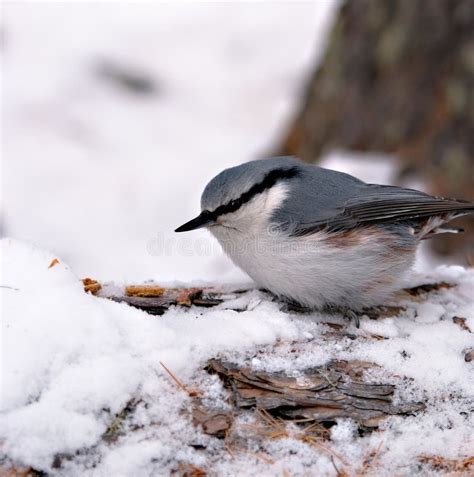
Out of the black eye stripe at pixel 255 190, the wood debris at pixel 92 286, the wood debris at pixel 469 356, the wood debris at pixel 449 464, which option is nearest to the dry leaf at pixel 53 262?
the wood debris at pixel 92 286

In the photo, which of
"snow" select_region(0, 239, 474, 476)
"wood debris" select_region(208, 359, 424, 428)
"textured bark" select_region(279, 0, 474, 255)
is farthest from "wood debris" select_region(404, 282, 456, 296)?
"textured bark" select_region(279, 0, 474, 255)

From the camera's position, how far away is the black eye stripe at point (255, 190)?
328 cm

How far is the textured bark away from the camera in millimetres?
5824

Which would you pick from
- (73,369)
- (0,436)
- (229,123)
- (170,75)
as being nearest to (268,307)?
(73,369)

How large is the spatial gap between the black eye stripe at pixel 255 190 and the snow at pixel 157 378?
60 cm

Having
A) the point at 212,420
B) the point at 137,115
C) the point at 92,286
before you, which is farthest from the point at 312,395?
the point at 137,115

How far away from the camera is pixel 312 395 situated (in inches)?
98.1

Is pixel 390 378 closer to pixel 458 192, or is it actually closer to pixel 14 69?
pixel 458 192

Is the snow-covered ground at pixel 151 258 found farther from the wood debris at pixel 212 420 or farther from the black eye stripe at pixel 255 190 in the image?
the black eye stripe at pixel 255 190

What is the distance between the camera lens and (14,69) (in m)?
9.49

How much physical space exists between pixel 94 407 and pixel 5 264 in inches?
28.4

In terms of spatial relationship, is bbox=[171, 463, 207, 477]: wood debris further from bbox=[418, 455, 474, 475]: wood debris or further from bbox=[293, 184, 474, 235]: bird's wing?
bbox=[293, 184, 474, 235]: bird's wing

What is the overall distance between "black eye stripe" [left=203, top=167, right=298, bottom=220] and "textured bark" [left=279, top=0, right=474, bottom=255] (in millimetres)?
2868

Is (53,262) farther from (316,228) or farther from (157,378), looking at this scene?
(316,228)
